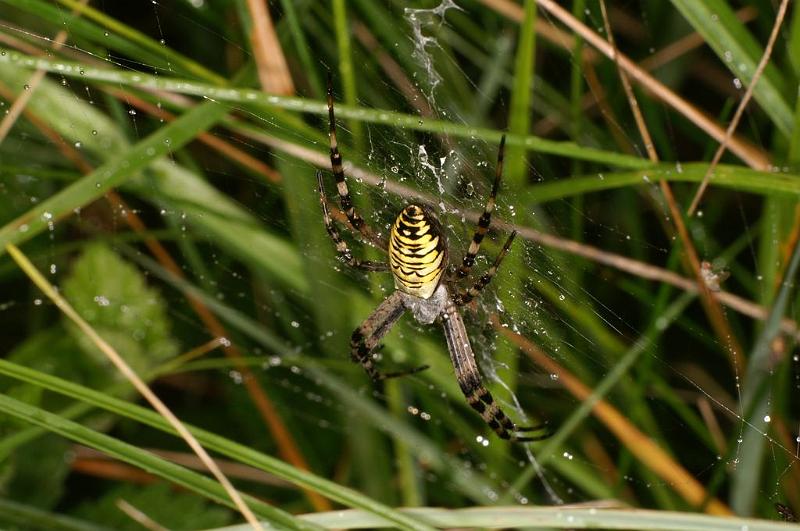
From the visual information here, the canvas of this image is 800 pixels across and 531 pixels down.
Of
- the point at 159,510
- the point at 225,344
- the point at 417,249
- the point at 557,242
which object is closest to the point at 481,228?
the point at 417,249

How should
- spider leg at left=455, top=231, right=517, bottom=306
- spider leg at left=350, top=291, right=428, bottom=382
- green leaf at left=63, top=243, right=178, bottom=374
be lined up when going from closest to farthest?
spider leg at left=455, top=231, right=517, bottom=306, spider leg at left=350, top=291, right=428, bottom=382, green leaf at left=63, top=243, right=178, bottom=374

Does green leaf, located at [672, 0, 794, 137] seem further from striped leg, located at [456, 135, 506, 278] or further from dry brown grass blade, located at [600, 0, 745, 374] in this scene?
striped leg, located at [456, 135, 506, 278]

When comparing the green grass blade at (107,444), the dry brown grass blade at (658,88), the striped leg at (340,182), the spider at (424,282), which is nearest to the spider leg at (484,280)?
the spider at (424,282)

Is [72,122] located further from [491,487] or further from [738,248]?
[738,248]

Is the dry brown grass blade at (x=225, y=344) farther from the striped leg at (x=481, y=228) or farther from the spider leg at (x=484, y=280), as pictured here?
the striped leg at (x=481, y=228)

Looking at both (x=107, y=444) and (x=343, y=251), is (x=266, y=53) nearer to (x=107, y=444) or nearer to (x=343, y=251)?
(x=343, y=251)

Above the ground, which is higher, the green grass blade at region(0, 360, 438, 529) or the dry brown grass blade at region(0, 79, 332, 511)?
the dry brown grass blade at region(0, 79, 332, 511)

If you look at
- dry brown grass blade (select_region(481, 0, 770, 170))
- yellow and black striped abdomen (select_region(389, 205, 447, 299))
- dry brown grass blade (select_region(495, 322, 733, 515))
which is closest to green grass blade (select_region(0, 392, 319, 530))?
yellow and black striped abdomen (select_region(389, 205, 447, 299))
